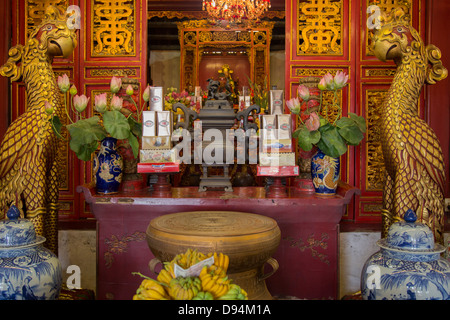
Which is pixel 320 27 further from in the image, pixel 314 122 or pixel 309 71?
pixel 314 122

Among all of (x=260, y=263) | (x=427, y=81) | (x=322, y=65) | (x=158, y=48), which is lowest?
(x=260, y=263)

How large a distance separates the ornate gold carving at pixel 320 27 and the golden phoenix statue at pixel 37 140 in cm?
164

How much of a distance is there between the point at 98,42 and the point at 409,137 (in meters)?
2.31

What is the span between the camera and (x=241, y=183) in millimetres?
3146

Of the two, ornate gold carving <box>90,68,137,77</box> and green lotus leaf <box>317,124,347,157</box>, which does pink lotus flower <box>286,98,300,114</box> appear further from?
ornate gold carving <box>90,68,137,77</box>

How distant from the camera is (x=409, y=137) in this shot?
2250 millimetres

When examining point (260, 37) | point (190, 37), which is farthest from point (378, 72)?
point (190, 37)

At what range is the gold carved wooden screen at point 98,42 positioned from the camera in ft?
9.93

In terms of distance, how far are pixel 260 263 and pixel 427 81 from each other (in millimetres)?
1574

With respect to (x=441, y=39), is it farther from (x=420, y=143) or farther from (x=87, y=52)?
(x=87, y=52)

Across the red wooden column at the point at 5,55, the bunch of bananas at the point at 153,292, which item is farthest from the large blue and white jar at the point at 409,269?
the red wooden column at the point at 5,55

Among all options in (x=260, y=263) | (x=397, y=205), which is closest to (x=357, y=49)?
(x=397, y=205)

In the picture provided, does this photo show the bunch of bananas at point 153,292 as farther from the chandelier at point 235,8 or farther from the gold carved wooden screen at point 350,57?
the chandelier at point 235,8

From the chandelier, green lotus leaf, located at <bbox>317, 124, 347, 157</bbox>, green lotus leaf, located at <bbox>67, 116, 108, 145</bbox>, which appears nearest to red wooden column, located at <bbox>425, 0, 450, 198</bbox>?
green lotus leaf, located at <bbox>317, 124, 347, 157</bbox>
